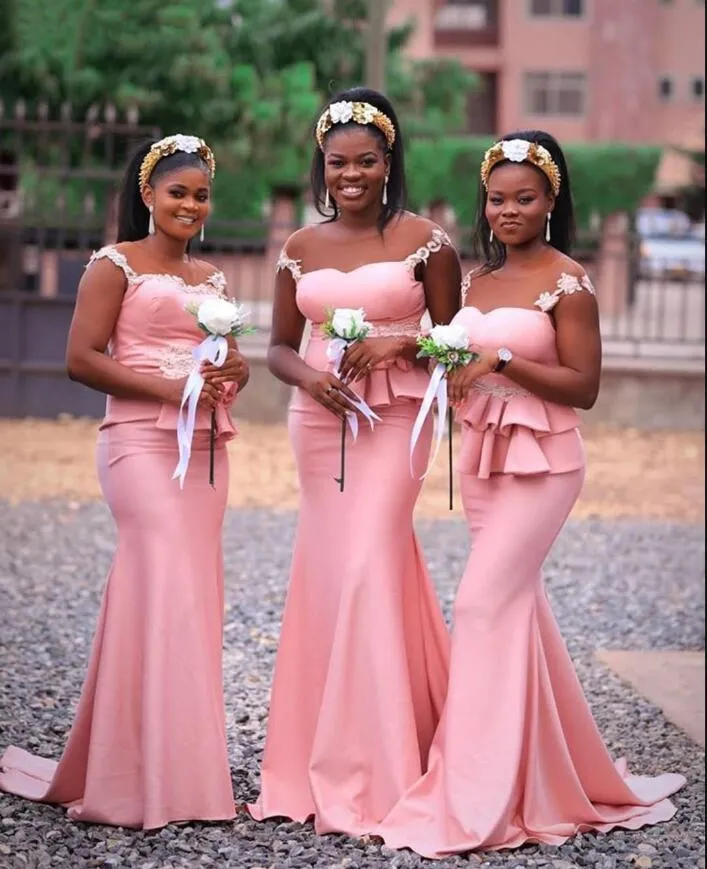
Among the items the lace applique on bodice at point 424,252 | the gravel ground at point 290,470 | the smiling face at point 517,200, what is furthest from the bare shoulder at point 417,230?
the gravel ground at point 290,470

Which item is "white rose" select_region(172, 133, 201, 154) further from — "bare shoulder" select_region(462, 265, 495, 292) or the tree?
the tree

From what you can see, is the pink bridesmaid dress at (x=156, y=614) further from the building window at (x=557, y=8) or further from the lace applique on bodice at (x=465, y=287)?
the building window at (x=557, y=8)

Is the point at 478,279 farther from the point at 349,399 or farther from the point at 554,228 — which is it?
the point at 349,399

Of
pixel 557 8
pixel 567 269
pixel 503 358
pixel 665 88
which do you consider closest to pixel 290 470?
pixel 567 269

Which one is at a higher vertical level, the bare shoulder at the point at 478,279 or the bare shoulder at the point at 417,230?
the bare shoulder at the point at 417,230

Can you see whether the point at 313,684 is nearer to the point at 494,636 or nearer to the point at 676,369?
the point at 494,636

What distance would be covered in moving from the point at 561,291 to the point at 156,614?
1621 millimetres

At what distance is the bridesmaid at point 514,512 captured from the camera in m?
5.36

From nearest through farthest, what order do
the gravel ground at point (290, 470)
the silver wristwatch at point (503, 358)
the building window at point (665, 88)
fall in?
the silver wristwatch at point (503, 358) → the gravel ground at point (290, 470) → the building window at point (665, 88)

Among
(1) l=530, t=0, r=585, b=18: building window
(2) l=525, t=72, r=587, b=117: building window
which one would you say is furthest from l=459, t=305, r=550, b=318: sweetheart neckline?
(2) l=525, t=72, r=587, b=117: building window

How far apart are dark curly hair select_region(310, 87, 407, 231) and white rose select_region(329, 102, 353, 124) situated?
16mm

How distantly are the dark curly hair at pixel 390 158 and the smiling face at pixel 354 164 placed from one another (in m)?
0.03

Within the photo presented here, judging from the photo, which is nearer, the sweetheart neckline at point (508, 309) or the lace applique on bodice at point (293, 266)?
the sweetheart neckline at point (508, 309)

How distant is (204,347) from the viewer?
5.42 metres
